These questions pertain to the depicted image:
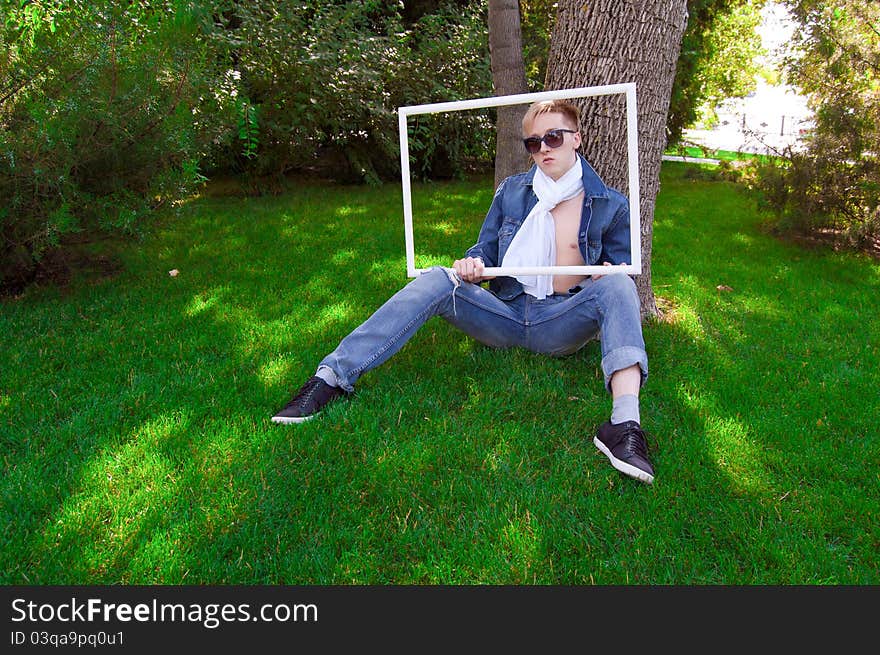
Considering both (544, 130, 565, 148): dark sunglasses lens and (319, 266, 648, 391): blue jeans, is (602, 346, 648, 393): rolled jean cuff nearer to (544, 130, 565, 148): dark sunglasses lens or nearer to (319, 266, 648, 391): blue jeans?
(319, 266, 648, 391): blue jeans

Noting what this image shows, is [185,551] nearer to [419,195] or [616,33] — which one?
[616,33]

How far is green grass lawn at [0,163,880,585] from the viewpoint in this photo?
2.11 m

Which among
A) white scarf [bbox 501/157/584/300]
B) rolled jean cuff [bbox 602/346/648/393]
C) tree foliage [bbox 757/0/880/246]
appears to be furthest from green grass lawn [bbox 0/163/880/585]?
tree foliage [bbox 757/0/880/246]

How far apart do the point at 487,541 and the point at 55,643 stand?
1256 mm

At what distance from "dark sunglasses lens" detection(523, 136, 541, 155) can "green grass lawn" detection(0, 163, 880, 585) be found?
103 centimetres

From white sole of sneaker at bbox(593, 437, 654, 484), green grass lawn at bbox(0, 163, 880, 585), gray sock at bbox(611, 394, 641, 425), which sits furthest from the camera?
gray sock at bbox(611, 394, 641, 425)

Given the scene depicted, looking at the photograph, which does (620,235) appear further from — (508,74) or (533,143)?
(508,74)

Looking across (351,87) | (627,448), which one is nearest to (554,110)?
(627,448)

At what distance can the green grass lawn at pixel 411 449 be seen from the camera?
6.91 ft

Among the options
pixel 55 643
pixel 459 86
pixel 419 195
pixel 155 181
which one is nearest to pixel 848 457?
pixel 55 643

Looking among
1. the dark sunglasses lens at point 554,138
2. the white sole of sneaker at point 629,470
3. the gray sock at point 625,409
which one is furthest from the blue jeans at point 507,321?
the dark sunglasses lens at point 554,138

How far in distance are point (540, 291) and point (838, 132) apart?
4488mm

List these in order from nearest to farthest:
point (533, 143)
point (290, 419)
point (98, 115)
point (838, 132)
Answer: point (290, 419)
point (533, 143)
point (98, 115)
point (838, 132)

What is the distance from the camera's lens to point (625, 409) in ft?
8.75
